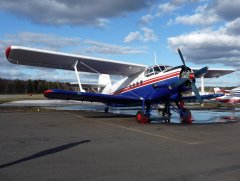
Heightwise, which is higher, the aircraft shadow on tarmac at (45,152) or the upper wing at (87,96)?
the upper wing at (87,96)

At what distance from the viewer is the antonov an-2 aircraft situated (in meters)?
14.7

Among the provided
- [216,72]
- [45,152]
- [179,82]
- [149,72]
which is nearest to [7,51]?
[149,72]

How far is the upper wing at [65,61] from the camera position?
55.9 feet

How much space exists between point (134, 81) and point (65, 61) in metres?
4.64

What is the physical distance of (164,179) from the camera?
481 centimetres

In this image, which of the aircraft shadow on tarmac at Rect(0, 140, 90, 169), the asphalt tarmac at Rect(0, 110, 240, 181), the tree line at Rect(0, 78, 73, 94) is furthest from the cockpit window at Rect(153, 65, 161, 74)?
the tree line at Rect(0, 78, 73, 94)

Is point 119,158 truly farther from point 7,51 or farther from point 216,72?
point 216,72

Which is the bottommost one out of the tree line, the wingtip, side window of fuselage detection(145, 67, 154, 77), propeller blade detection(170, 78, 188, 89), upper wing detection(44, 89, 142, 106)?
upper wing detection(44, 89, 142, 106)

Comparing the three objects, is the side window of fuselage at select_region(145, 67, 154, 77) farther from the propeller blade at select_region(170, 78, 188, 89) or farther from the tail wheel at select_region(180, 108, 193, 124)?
the tail wheel at select_region(180, 108, 193, 124)

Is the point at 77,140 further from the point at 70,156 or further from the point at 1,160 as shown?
the point at 1,160

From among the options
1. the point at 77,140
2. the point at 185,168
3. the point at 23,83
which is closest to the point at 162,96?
the point at 77,140

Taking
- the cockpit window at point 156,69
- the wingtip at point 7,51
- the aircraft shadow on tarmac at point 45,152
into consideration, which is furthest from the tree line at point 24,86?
the aircraft shadow on tarmac at point 45,152

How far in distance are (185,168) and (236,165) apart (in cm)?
109

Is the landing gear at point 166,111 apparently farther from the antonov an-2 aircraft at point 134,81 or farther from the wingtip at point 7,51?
the wingtip at point 7,51
